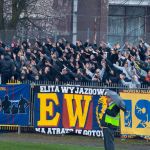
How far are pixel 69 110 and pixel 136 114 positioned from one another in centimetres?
→ 218

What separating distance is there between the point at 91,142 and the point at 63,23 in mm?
22097

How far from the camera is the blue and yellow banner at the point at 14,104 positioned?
22.8 meters

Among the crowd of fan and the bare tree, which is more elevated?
the bare tree

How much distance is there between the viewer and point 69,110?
22594 millimetres

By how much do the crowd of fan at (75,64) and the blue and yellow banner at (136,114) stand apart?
610 mm

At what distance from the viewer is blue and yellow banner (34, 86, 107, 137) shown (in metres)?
22.5

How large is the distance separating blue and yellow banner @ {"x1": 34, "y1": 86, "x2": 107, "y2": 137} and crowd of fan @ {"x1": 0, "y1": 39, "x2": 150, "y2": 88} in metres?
1.04

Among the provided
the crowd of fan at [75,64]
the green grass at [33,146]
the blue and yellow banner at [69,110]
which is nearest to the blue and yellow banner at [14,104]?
the blue and yellow banner at [69,110]

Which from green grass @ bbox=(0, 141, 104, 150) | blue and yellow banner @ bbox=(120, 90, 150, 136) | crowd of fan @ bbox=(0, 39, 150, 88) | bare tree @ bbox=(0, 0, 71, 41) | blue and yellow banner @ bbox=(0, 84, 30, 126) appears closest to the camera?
green grass @ bbox=(0, 141, 104, 150)

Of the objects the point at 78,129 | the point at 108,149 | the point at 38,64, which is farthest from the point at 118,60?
the point at 108,149

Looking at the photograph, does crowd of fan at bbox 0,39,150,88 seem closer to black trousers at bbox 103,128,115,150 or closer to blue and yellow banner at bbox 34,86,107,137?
blue and yellow banner at bbox 34,86,107,137

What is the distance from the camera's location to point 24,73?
23828 millimetres

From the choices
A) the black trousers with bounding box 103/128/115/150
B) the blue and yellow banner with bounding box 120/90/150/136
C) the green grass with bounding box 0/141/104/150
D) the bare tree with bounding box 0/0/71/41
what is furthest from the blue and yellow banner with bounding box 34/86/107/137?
the bare tree with bounding box 0/0/71/41

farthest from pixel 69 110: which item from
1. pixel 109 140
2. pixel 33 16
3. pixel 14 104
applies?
pixel 33 16
